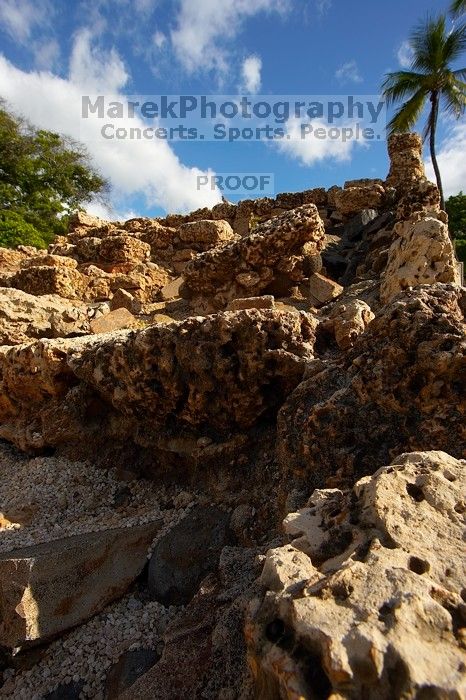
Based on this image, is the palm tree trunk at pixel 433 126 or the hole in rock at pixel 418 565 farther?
the palm tree trunk at pixel 433 126

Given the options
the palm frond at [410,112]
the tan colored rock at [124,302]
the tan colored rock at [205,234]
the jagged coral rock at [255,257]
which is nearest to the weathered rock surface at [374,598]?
the jagged coral rock at [255,257]

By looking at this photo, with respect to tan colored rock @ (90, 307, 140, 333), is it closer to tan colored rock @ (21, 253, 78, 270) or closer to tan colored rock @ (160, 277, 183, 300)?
tan colored rock @ (160, 277, 183, 300)

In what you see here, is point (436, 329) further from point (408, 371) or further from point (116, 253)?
point (116, 253)

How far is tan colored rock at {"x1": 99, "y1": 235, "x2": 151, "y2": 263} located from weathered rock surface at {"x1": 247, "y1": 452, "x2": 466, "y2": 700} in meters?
8.91

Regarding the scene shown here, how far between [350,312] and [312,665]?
2.57 metres

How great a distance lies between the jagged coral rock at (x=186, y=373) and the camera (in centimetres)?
289

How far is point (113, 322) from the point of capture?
5812 mm

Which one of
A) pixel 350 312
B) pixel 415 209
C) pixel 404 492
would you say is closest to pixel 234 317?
pixel 350 312

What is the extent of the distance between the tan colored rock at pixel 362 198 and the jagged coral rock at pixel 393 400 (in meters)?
7.88

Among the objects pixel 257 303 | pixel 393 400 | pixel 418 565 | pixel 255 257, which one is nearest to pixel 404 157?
pixel 255 257

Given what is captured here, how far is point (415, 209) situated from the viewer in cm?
630

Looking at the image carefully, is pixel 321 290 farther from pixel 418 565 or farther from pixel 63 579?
pixel 418 565

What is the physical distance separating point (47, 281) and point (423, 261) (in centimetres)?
618

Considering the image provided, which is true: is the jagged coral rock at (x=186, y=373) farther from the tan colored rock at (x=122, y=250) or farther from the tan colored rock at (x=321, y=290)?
the tan colored rock at (x=122, y=250)
